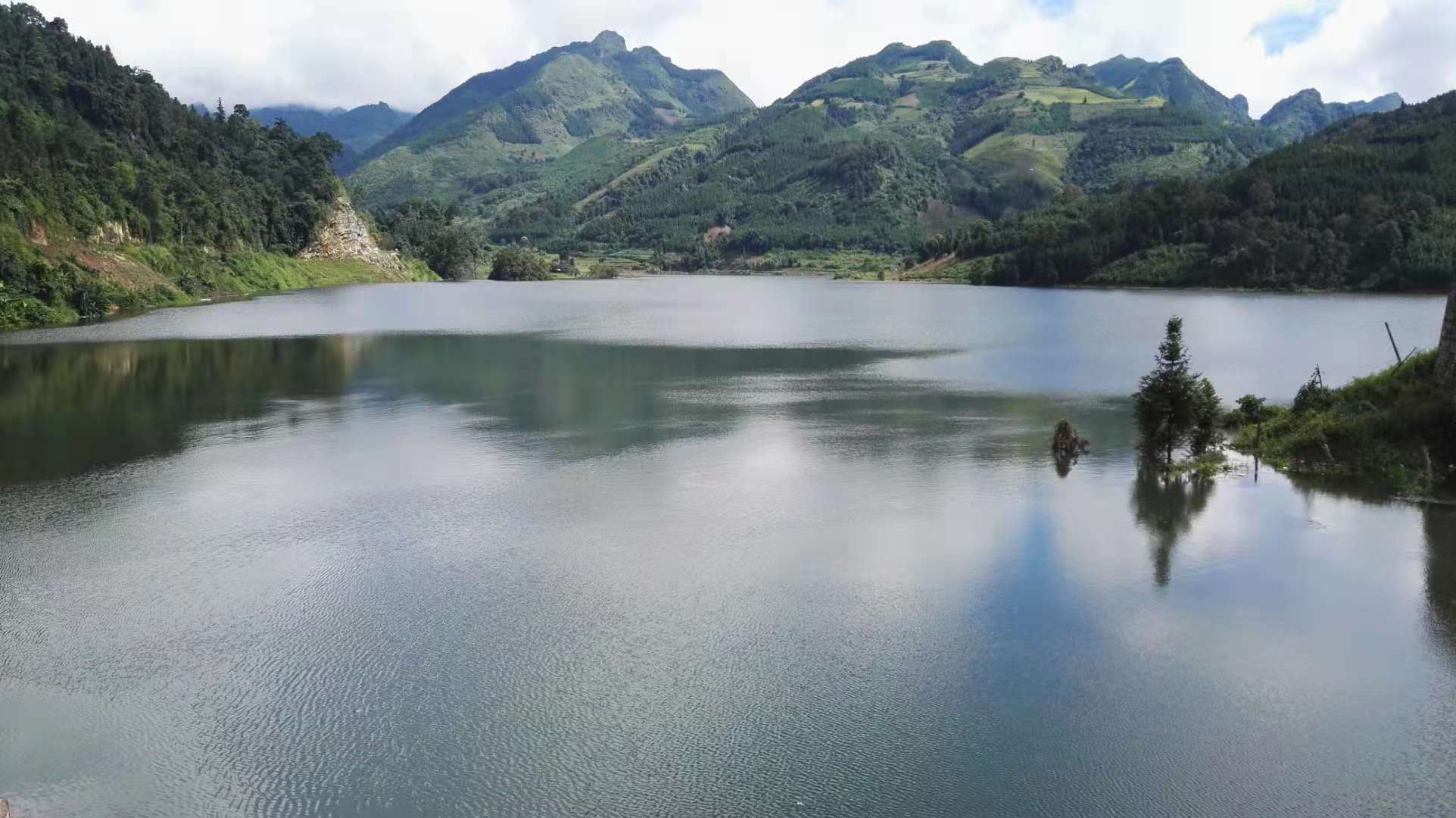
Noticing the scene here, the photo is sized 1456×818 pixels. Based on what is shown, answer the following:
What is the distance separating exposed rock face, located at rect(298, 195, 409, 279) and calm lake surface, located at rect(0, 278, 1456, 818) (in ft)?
394

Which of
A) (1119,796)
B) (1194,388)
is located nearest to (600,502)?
(1119,796)

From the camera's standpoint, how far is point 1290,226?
126250 mm

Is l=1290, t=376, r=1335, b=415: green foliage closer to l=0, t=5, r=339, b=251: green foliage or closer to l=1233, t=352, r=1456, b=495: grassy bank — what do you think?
l=1233, t=352, r=1456, b=495: grassy bank

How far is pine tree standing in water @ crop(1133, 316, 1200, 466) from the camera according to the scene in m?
32.3

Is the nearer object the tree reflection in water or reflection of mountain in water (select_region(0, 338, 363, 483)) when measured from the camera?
the tree reflection in water

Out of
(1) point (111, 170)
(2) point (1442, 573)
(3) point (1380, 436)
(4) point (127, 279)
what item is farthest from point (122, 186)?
(2) point (1442, 573)

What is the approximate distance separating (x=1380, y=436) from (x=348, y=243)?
154 m

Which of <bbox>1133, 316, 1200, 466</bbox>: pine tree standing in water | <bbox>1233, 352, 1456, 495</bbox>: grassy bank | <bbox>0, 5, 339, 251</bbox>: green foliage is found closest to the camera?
<bbox>1233, 352, 1456, 495</bbox>: grassy bank

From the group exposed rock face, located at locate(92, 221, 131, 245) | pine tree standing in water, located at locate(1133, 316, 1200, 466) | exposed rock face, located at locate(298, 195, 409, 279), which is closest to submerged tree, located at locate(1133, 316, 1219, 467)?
pine tree standing in water, located at locate(1133, 316, 1200, 466)

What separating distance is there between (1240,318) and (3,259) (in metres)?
94.2

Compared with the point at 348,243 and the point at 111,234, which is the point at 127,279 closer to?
the point at 111,234

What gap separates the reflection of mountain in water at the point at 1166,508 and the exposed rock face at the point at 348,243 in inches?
5643

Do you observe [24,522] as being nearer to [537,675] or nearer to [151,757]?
[151,757]

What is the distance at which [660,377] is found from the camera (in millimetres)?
52125
